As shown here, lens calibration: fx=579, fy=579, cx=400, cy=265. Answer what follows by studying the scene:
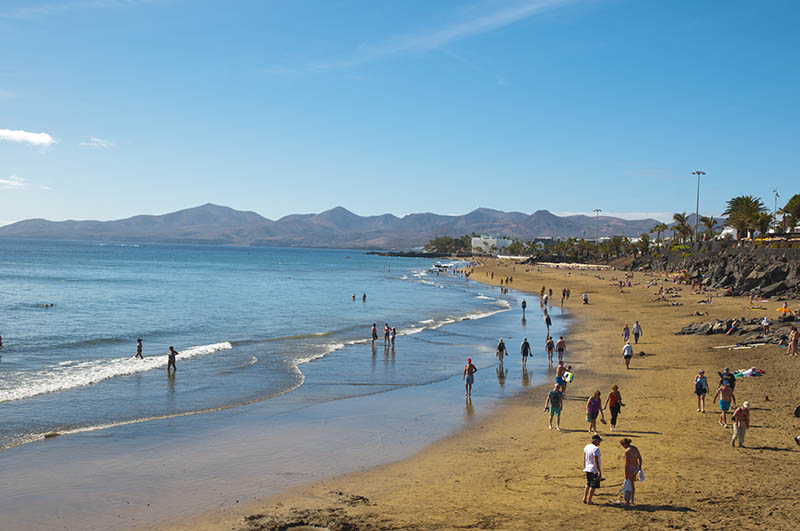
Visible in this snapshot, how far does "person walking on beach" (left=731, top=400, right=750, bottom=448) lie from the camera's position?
1209cm

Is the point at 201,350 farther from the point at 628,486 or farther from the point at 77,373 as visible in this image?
the point at 628,486

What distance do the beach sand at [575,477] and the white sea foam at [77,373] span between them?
40.7ft

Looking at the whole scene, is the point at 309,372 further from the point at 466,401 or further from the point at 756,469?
the point at 756,469

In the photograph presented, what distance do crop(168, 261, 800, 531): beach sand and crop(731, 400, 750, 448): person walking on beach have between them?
0.25 metres

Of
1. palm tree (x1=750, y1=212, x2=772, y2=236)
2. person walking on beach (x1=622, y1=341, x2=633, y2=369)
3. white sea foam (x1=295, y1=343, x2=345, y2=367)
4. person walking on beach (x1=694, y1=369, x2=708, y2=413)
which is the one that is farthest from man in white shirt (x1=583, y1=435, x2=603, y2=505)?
palm tree (x1=750, y1=212, x2=772, y2=236)

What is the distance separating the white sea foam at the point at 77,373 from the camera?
1896 centimetres

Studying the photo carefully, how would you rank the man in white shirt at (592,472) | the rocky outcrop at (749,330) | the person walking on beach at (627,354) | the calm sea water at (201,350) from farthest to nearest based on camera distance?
the rocky outcrop at (749,330), the person walking on beach at (627,354), the calm sea water at (201,350), the man in white shirt at (592,472)

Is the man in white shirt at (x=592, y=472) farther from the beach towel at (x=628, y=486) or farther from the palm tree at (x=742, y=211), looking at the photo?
the palm tree at (x=742, y=211)

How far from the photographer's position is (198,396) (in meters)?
18.9

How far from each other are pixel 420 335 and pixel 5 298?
39647 millimetres

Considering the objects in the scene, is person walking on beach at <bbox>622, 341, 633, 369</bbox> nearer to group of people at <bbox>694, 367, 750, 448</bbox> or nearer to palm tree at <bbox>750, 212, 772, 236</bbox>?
group of people at <bbox>694, 367, 750, 448</bbox>

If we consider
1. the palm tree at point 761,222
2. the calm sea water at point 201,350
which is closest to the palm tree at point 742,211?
the palm tree at point 761,222

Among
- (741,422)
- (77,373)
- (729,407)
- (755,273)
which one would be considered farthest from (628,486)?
(755,273)

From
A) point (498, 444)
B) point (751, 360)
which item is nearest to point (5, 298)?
point (498, 444)
